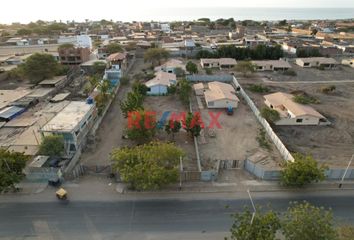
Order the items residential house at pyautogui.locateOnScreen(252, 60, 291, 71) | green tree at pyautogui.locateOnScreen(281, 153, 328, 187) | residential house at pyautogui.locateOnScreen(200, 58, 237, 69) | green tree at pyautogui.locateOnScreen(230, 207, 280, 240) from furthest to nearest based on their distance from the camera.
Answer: residential house at pyautogui.locateOnScreen(200, 58, 237, 69) → residential house at pyautogui.locateOnScreen(252, 60, 291, 71) → green tree at pyautogui.locateOnScreen(281, 153, 328, 187) → green tree at pyautogui.locateOnScreen(230, 207, 280, 240)

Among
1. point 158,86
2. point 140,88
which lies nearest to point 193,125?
point 140,88

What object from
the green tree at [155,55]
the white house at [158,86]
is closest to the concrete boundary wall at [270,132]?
the white house at [158,86]

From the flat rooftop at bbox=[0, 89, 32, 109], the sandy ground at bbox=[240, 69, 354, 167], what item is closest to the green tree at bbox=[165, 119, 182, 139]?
the sandy ground at bbox=[240, 69, 354, 167]

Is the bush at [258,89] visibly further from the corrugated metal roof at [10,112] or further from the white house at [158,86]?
the corrugated metal roof at [10,112]

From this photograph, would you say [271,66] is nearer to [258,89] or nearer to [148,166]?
[258,89]

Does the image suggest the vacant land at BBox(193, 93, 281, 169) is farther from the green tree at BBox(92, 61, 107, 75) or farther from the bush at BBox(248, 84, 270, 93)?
the green tree at BBox(92, 61, 107, 75)
